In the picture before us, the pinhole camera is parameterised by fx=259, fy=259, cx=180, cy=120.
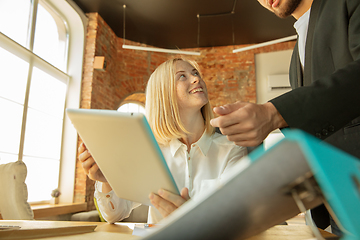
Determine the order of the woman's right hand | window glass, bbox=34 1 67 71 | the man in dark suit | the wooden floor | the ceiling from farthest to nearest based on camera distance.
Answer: the ceiling < window glass, bbox=34 1 67 71 < the wooden floor < the woman's right hand < the man in dark suit

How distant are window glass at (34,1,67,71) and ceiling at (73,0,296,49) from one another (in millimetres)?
565

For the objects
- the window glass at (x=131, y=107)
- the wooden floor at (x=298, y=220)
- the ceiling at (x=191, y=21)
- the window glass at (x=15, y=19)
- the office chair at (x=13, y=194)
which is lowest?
the wooden floor at (x=298, y=220)

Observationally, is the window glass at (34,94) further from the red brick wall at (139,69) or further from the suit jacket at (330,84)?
the suit jacket at (330,84)

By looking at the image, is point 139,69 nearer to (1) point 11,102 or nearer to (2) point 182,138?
(1) point 11,102

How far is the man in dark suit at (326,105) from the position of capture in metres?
0.68

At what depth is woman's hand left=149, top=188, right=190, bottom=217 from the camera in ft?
2.65

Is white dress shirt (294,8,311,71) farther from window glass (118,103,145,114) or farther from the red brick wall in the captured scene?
window glass (118,103,145,114)

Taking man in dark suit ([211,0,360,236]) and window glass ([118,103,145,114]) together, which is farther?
window glass ([118,103,145,114])

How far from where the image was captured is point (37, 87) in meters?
4.02

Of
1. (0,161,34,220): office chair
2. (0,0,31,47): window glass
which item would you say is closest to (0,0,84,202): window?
(0,0,31,47): window glass

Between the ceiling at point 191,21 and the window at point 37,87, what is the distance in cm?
85

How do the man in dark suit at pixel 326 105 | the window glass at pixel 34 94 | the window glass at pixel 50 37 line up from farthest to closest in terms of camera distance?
1. the window glass at pixel 50 37
2. the window glass at pixel 34 94
3. the man in dark suit at pixel 326 105

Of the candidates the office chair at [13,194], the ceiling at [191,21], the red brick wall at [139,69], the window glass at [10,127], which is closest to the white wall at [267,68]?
the red brick wall at [139,69]

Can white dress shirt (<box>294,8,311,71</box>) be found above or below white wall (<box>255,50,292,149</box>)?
below
